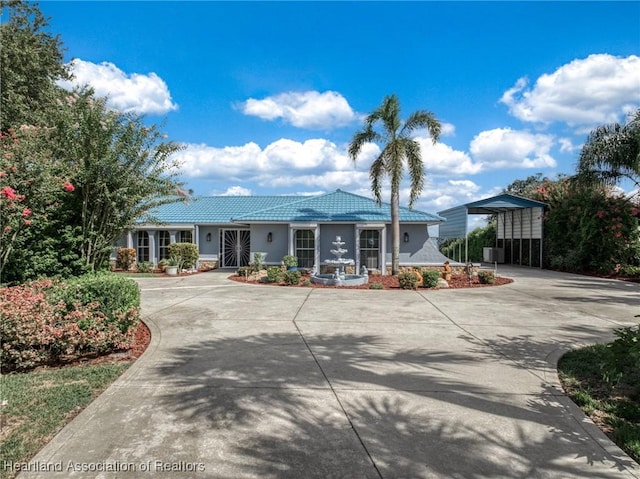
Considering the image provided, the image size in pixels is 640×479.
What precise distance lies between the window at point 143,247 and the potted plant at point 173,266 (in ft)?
10.3

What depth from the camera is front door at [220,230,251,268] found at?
21.9 meters

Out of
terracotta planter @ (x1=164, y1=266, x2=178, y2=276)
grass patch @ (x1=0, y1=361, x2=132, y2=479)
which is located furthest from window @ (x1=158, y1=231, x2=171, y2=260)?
grass patch @ (x1=0, y1=361, x2=132, y2=479)

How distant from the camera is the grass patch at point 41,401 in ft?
11.5

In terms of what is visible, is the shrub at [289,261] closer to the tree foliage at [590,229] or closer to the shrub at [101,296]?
the shrub at [101,296]

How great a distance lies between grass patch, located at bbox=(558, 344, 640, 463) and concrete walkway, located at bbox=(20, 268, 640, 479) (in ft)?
0.59

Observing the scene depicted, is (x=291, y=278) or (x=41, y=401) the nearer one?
(x=41, y=401)

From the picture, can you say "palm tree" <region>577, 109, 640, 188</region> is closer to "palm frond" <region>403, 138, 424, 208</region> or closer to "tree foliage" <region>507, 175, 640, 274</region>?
"tree foliage" <region>507, 175, 640, 274</region>

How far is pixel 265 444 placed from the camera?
345 centimetres

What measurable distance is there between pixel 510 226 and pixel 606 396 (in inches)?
990

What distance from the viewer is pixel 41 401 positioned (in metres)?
4.39

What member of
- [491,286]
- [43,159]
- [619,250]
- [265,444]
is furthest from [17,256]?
[619,250]

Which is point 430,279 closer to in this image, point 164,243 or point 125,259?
point 164,243

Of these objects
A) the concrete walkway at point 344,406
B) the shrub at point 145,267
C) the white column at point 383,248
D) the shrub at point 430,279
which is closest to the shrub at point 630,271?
the shrub at point 430,279

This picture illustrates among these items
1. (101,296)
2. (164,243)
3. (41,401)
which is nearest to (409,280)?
(101,296)
